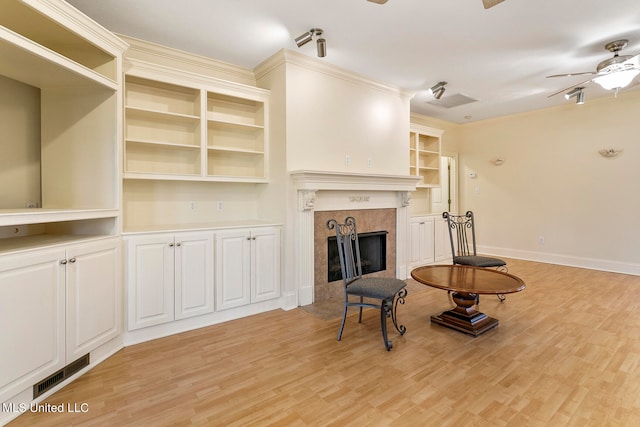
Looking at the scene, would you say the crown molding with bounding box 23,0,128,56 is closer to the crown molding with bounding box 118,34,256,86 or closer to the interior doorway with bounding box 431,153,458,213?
the crown molding with bounding box 118,34,256,86

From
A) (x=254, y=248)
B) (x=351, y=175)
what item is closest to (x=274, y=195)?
(x=254, y=248)

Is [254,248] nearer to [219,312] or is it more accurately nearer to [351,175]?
[219,312]

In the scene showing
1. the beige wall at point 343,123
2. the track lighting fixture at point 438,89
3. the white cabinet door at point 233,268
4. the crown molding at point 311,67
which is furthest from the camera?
the track lighting fixture at point 438,89

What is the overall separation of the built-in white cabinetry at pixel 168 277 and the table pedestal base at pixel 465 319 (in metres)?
2.32

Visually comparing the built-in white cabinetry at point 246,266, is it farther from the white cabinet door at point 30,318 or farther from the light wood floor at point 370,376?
the white cabinet door at point 30,318

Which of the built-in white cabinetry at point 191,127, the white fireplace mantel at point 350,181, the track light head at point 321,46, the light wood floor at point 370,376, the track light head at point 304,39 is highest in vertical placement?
the track light head at point 304,39

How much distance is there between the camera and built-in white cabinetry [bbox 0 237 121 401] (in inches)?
70.7

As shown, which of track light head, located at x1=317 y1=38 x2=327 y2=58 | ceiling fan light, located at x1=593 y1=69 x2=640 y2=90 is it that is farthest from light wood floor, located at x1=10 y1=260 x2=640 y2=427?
track light head, located at x1=317 y1=38 x2=327 y2=58

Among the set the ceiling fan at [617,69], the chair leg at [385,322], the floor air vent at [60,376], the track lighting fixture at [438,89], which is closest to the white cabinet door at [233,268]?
the floor air vent at [60,376]

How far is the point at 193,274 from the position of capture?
300 cm

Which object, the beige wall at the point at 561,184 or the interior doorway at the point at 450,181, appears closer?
the beige wall at the point at 561,184

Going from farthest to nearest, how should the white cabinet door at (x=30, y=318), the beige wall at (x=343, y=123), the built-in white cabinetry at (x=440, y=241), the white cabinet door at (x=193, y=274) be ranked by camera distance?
the built-in white cabinetry at (x=440, y=241)
the beige wall at (x=343, y=123)
the white cabinet door at (x=193, y=274)
the white cabinet door at (x=30, y=318)

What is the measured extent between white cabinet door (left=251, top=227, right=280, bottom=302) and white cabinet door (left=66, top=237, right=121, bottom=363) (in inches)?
48.8

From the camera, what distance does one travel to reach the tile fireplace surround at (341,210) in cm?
361
